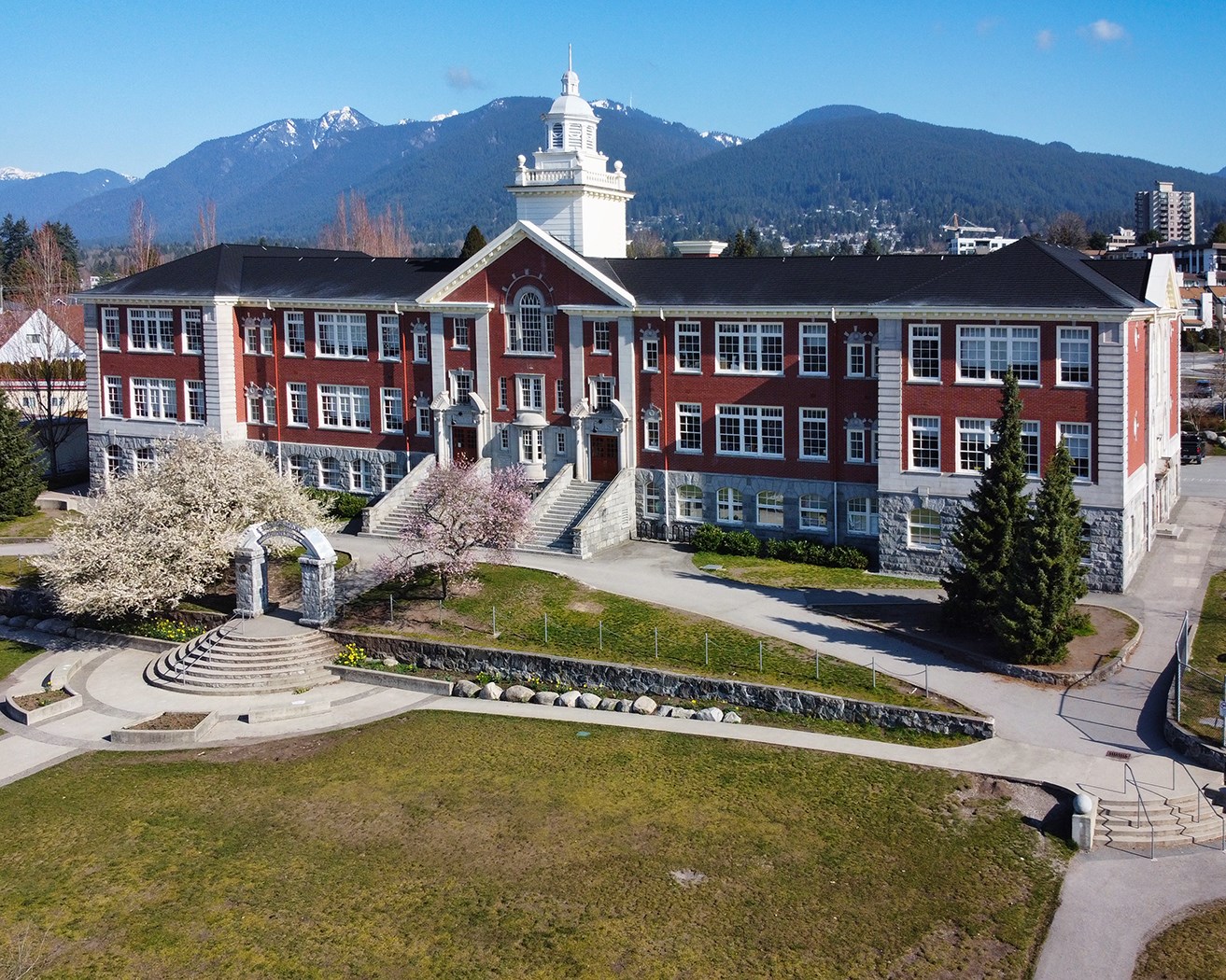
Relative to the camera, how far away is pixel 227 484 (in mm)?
45781

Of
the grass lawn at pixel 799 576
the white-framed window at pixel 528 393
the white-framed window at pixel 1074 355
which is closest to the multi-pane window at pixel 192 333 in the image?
the white-framed window at pixel 528 393

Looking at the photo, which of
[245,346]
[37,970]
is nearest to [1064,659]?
[37,970]

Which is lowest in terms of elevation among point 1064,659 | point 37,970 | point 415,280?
point 37,970

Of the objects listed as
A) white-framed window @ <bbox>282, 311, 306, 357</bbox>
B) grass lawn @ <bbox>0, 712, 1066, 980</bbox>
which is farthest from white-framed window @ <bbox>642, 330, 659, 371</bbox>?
grass lawn @ <bbox>0, 712, 1066, 980</bbox>

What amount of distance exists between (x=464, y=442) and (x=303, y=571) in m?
14.2

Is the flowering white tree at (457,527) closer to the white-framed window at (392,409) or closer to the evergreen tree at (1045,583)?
the white-framed window at (392,409)

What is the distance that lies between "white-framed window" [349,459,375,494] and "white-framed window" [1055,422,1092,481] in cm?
2943

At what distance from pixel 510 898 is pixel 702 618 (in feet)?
53.3

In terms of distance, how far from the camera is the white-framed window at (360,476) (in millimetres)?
57562

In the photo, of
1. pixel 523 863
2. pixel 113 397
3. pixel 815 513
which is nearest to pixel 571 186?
pixel 815 513

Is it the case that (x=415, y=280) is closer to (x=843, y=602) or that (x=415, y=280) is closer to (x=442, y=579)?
(x=442, y=579)

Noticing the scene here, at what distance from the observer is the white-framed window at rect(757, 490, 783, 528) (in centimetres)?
4872

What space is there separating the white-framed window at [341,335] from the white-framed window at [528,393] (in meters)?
7.79

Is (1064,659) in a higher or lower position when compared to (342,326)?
lower
